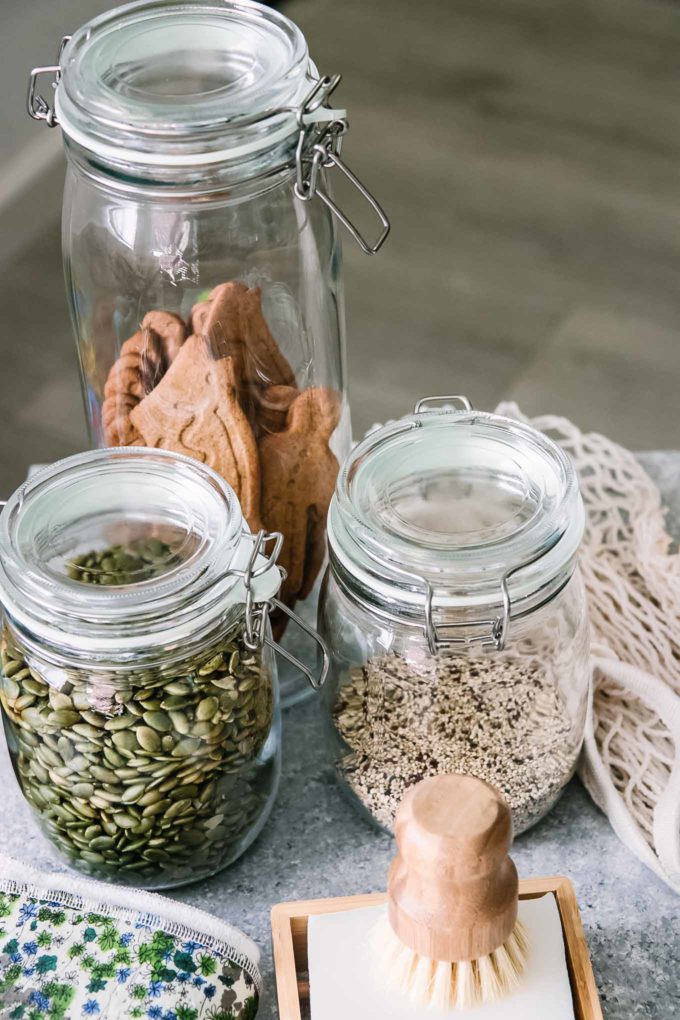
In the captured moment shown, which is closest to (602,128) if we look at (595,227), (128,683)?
(595,227)

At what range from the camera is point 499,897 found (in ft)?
1.57

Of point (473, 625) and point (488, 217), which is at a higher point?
point (473, 625)

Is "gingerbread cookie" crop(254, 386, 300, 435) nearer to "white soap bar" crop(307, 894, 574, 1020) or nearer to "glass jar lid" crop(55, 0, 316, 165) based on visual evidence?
"glass jar lid" crop(55, 0, 316, 165)

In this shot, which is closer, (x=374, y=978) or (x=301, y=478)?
(x=374, y=978)

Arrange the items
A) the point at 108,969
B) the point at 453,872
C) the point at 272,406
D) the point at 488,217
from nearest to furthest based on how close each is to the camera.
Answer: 1. the point at 453,872
2. the point at 108,969
3. the point at 272,406
4. the point at 488,217

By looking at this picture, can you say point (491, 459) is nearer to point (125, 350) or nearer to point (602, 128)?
point (125, 350)

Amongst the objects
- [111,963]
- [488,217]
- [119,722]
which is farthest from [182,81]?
[488,217]

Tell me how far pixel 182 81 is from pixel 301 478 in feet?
0.67

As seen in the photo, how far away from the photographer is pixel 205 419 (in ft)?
2.14

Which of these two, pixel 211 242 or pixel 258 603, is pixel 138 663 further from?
pixel 211 242

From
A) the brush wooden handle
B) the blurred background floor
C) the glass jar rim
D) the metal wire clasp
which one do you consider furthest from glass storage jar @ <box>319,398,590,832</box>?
the blurred background floor

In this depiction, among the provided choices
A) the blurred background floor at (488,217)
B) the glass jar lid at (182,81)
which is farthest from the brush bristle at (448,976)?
the blurred background floor at (488,217)

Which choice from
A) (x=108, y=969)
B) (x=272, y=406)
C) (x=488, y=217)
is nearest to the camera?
(x=108, y=969)

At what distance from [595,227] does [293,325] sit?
138 cm
